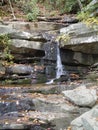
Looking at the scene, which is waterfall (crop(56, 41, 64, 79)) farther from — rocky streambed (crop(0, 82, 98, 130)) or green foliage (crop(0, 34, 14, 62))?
rocky streambed (crop(0, 82, 98, 130))

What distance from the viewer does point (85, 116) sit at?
6465 millimetres

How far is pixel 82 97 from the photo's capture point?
7.84 meters

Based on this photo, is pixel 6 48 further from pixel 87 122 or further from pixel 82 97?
pixel 87 122

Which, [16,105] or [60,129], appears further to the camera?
[16,105]

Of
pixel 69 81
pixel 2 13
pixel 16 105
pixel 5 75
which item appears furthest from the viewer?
pixel 2 13

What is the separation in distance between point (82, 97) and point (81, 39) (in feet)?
12.4

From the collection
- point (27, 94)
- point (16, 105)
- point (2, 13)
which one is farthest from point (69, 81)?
point (2, 13)

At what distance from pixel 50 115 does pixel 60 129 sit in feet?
2.25

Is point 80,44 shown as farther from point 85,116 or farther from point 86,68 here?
point 85,116

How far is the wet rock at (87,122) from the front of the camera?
6025 millimetres

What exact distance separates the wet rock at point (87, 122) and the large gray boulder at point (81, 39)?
4800 mm

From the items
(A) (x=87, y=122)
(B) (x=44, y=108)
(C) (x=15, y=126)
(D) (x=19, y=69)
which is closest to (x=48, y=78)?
(D) (x=19, y=69)

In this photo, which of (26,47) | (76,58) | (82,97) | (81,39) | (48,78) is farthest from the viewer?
(26,47)

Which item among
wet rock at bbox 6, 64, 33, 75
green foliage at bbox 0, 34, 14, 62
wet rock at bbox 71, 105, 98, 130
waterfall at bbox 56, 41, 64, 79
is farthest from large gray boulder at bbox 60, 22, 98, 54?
wet rock at bbox 71, 105, 98, 130
